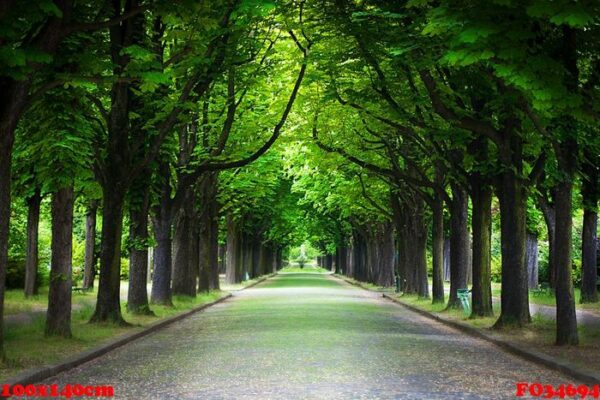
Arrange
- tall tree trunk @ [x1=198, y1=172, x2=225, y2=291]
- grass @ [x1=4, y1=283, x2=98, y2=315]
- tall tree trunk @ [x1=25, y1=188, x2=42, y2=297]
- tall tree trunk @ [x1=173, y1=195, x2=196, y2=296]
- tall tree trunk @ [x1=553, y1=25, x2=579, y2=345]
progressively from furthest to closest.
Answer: tall tree trunk @ [x1=198, y1=172, x2=225, y2=291]
tall tree trunk @ [x1=173, y1=195, x2=196, y2=296]
tall tree trunk @ [x1=25, y1=188, x2=42, y2=297]
grass @ [x1=4, y1=283, x2=98, y2=315]
tall tree trunk @ [x1=553, y1=25, x2=579, y2=345]

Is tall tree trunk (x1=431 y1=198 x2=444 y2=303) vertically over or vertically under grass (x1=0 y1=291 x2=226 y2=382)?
over

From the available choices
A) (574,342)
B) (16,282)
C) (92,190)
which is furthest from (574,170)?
(16,282)

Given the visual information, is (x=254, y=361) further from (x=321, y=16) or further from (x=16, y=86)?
(x=321, y=16)

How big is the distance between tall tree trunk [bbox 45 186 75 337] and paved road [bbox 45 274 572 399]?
59.8 inches

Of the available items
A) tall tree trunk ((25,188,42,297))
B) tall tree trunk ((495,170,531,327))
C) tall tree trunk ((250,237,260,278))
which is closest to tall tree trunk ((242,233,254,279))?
tall tree trunk ((250,237,260,278))

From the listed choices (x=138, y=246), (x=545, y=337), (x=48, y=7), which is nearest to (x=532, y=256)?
(x=545, y=337)

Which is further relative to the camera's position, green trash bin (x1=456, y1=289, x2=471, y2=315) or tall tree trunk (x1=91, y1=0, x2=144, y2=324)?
green trash bin (x1=456, y1=289, x2=471, y2=315)

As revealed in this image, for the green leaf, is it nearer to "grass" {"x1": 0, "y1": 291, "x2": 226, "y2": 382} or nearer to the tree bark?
"grass" {"x1": 0, "y1": 291, "x2": 226, "y2": 382}

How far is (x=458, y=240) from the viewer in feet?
82.4

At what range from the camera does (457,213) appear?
25.2m

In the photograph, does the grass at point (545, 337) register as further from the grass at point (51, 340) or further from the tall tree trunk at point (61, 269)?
the tall tree trunk at point (61, 269)

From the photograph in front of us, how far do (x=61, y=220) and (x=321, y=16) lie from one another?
7.55 metres

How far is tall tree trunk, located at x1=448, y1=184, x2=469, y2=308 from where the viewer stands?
25.1 m

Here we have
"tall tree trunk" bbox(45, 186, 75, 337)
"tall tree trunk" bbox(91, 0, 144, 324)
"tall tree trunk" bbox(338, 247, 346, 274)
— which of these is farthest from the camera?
"tall tree trunk" bbox(338, 247, 346, 274)
